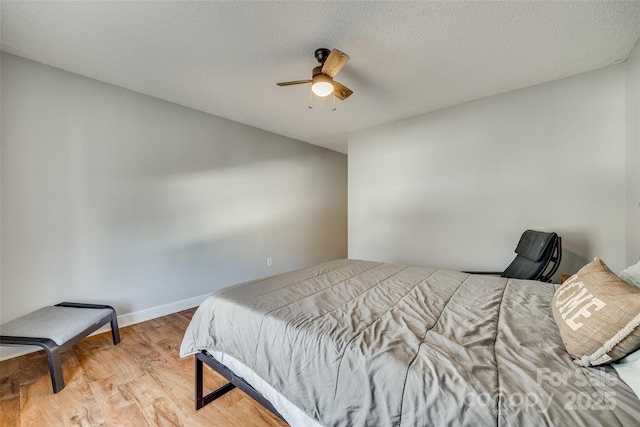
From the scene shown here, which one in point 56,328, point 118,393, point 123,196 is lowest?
point 118,393

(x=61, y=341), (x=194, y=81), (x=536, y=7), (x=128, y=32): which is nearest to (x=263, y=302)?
(x=61, y=341)

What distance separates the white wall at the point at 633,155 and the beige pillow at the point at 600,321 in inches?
60.3

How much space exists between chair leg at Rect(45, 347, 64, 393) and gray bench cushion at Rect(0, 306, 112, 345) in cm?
6

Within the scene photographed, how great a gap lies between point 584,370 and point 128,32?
3.04 metres

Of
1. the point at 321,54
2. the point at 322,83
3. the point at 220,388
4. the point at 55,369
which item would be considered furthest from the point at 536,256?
the point at 55,369

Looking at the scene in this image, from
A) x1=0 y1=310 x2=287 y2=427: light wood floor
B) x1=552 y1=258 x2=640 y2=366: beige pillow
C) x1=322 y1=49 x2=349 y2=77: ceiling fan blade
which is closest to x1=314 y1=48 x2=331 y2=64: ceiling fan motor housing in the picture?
x1=322 y1=49 x2=349 y2=77: ceiling fan blade

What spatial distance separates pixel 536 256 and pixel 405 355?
6.44 feet

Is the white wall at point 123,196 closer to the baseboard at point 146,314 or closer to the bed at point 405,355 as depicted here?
the baseboard at point 146,314

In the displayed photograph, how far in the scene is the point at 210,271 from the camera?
3275 millimetres

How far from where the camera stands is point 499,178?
2.74 meters

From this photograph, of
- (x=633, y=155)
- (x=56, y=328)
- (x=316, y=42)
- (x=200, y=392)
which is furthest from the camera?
(x=633, y=155)

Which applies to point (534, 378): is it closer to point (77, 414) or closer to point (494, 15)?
point (494, 15)

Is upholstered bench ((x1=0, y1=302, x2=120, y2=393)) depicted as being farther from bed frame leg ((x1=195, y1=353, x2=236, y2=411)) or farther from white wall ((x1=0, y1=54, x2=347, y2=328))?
bed frame leg ((x1=195, y1=353, x2=236, y2=411))

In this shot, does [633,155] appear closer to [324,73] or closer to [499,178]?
[499,178]
